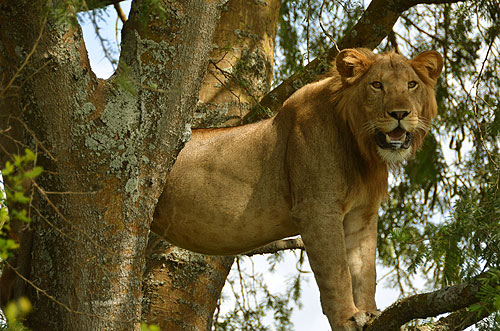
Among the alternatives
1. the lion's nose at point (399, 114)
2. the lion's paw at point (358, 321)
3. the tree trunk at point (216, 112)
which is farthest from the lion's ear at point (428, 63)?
the lion's paw at point (358, 321)

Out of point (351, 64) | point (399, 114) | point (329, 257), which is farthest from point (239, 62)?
point (329, 257)

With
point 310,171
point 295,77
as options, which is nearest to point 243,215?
point 310,171

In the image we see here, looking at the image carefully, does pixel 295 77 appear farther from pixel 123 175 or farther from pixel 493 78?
pixel 123 175

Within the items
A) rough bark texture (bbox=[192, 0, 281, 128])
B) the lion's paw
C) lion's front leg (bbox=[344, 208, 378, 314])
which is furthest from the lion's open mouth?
rough bark texture (bbox=[192, 0, 281, 128])

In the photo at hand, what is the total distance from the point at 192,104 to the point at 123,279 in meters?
0.97

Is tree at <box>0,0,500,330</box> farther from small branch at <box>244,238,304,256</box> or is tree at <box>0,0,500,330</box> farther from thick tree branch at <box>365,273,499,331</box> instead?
small branch at <box>244,238,304,256</box>

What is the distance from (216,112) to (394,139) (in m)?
2.17

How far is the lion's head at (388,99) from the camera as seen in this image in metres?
5.00

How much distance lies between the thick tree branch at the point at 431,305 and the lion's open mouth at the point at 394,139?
3.58ft

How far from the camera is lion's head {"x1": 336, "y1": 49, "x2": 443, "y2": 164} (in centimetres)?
500

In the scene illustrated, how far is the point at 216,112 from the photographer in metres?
6.90

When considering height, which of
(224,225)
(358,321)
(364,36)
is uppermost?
(364,36)

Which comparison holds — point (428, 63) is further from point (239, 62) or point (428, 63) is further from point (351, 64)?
point (239, 62)

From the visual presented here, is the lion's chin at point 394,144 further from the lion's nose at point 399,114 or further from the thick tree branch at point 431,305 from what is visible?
the thick tree branch at point 431,305
